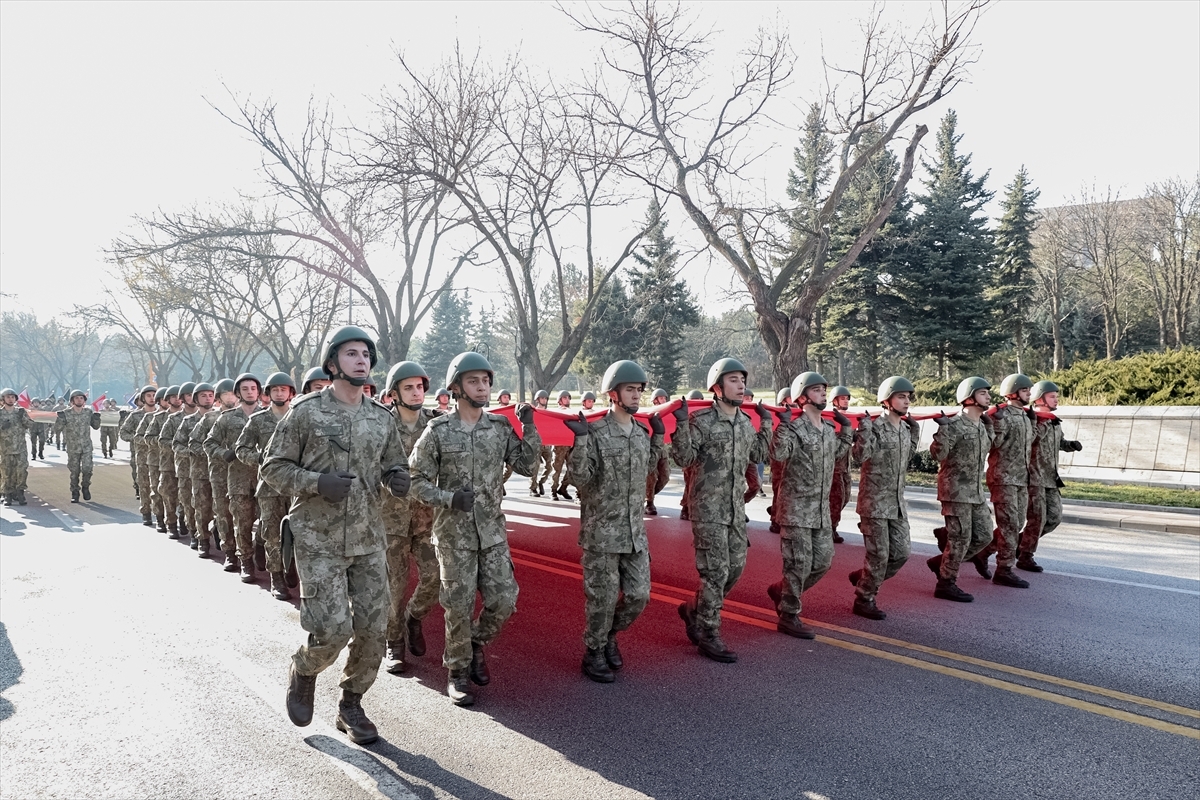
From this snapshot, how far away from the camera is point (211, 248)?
19297 mm

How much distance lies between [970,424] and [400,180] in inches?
577

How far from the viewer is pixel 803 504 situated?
20.7 ft

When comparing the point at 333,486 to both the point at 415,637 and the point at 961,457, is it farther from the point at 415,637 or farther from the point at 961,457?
the point at 961,457

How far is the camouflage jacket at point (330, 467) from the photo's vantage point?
4.28m

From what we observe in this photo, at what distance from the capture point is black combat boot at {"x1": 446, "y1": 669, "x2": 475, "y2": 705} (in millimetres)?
4797

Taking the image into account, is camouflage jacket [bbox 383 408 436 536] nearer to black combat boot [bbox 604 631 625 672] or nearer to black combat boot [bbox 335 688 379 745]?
black combat boot [bbox 604 631 625 672]

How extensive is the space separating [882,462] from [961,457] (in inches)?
47.2

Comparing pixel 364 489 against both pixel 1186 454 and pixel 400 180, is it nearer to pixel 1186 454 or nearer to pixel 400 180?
pixel 400 180

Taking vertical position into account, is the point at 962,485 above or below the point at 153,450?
above

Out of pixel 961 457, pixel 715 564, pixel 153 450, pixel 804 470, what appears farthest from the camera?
pixel 153 450

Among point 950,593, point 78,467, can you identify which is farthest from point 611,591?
point 78,467

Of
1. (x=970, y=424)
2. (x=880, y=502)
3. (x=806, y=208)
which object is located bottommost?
(x=880, y=502)

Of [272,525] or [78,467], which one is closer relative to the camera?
[272,525]

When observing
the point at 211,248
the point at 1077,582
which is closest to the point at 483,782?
the point at 1077,582
